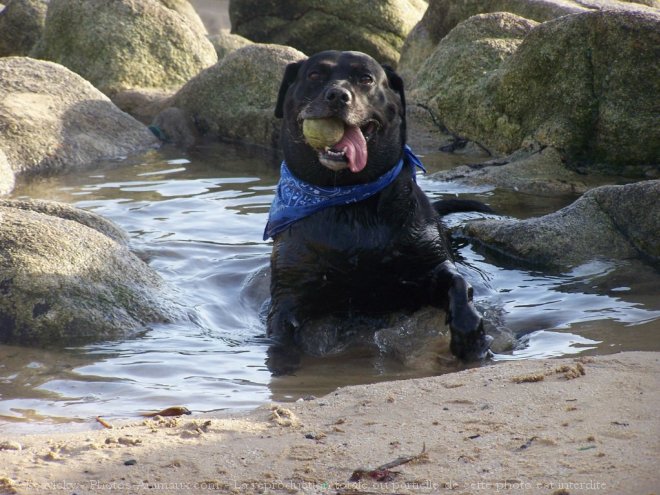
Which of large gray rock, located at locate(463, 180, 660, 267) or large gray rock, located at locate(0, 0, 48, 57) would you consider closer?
large gray rock, located at locate(463, 180, 660, 267)

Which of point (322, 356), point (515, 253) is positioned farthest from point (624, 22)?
point (322, 356)

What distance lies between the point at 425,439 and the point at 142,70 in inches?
441

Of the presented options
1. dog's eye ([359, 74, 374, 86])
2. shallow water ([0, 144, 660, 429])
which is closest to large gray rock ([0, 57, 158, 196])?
shallow water ([0, 144, 660, 429])

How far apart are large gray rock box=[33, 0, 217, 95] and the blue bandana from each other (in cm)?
805

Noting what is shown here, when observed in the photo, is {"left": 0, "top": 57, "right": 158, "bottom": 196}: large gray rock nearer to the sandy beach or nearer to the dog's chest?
the dog's chest

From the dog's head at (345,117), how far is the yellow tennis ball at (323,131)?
13mm

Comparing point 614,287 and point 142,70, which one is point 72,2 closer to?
point 142,70

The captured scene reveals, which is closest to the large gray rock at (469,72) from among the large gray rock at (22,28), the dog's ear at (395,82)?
the dog's ear at (395,82)

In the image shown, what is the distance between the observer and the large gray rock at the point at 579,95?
9203mm

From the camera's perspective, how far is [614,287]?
642 centimetres

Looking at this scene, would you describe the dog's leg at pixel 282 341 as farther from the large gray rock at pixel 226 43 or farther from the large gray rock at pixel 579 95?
the large gray rock at pixel 226 43

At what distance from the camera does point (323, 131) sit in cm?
579

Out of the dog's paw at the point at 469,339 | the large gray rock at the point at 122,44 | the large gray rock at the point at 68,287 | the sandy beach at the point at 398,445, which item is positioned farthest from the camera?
the large gray rock at the point at 122,44

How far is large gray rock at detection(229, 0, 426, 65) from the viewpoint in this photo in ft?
55.6
